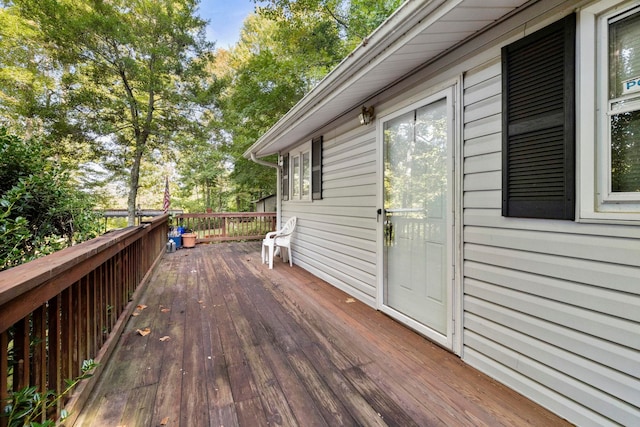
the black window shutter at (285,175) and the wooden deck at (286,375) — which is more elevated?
the black window shutter at (285,175)

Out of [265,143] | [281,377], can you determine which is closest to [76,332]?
[281,377]

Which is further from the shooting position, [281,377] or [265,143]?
[265,143]

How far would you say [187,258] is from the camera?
19.2ft

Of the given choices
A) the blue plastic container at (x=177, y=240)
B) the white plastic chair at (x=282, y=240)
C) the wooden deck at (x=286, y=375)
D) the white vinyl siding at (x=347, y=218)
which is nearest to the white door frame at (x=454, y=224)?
the wooden deck at (x=286, y=375)

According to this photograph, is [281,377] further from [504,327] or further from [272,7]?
[272,7]

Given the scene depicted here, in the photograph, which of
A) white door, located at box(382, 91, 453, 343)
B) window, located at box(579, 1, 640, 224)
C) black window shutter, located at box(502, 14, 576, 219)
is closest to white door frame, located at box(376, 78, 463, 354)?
white door, located at box(382, 91, 453, 343)

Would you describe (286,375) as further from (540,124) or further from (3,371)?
(540,124)

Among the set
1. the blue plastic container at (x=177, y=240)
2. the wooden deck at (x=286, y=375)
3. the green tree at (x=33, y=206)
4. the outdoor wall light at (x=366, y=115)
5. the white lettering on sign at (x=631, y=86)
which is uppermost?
the outdoor wall light at (x=366, y=115)

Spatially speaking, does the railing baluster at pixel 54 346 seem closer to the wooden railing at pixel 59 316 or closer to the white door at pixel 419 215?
the wooden railing at pixel 59 316

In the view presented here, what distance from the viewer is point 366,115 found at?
3.13 meters

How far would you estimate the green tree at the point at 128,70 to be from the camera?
7.55 metres

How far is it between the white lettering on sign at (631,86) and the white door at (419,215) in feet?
3.10

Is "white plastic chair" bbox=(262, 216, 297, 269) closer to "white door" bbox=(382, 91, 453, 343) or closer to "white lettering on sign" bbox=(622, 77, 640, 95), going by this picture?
"white door" bbox=(382, 91, 453, 343)

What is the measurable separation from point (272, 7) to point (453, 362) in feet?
26.6
